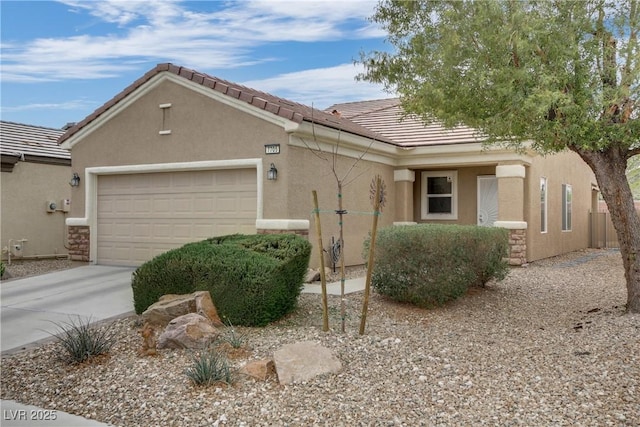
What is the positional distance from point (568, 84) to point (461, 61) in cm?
148

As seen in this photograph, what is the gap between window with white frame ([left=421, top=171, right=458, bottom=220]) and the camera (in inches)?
628

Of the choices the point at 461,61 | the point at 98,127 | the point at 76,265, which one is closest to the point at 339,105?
the point at 98,127

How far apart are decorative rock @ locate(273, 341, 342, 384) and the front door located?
10.9 metres

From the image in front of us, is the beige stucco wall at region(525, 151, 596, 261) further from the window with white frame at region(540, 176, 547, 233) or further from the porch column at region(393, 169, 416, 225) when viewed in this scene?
the porch column at region(393, 169, 416, 225)

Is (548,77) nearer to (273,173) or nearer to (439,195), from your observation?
(273,173)

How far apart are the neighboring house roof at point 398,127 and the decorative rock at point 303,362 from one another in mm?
7756

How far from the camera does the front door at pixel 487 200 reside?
50.3 feet

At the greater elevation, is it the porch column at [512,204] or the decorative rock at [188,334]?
the porch column at [512,204]

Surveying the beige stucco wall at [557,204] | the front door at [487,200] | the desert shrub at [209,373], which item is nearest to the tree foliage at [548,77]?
the desert shrub at [209,373]

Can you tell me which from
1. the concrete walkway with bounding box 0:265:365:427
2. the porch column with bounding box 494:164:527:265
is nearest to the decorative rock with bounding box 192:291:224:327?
the concrete walkway with bounding box 0:265:365:427

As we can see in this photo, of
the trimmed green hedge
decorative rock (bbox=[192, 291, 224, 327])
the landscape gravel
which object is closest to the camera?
the landscape gravel

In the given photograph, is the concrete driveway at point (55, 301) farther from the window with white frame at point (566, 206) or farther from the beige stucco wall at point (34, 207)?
the window with white frame at point (566, 206)

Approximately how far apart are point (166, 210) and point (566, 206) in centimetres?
1448

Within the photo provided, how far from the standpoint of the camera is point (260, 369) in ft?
16.9
